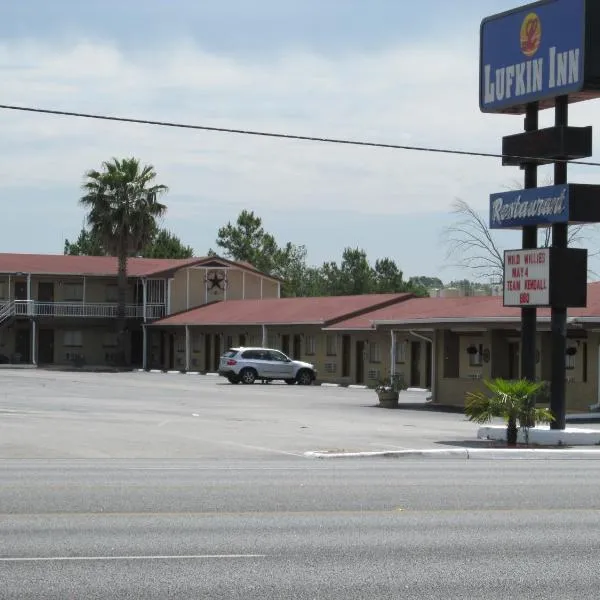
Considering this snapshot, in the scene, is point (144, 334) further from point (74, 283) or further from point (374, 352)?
point (374, 352)

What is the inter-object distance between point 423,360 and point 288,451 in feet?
103

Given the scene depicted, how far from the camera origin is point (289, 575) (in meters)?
10.0

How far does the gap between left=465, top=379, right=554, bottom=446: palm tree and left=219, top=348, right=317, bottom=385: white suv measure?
31.3 m

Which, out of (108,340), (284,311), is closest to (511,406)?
(284,311)

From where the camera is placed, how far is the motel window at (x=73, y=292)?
81.4 metres

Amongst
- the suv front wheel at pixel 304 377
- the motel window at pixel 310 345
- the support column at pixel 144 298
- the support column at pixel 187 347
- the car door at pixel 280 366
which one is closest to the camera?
the car door at pixel 280 366

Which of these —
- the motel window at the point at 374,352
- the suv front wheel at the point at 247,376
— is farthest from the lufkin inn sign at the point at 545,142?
the suv front wheel at the point at 247,376

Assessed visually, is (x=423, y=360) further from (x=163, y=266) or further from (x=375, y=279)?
(x=375, y=279)

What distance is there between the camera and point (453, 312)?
44.3 meters

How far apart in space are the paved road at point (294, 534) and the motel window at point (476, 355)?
90.3ft

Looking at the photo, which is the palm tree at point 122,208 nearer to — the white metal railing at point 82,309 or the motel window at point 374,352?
the white metal railing at point 82,309

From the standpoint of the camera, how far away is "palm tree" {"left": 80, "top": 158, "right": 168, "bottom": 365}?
76.4m

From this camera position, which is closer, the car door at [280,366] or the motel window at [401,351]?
the motel window at [401,351]

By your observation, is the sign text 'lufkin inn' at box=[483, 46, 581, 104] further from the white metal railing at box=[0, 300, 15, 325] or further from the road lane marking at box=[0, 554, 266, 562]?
the white metal railing at box=[0, 300, 15, 325]
